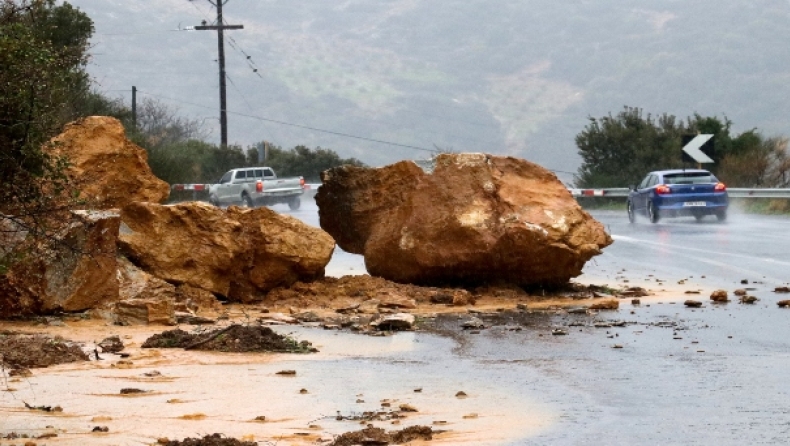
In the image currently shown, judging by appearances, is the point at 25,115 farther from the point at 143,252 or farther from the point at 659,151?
the point at 659,151

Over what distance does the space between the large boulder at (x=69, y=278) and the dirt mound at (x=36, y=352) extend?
225cm

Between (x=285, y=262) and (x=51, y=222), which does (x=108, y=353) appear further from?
(x=285, y=262)

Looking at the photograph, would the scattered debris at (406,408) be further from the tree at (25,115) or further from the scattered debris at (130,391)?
the tree at (25,115)

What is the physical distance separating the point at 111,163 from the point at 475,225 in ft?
14.4

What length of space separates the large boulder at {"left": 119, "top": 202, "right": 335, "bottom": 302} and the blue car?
22289mm

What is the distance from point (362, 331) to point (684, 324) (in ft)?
10.6

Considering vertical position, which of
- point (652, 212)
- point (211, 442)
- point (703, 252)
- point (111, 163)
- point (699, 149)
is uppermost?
point (111, 163)

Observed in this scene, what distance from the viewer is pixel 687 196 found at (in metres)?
39.4

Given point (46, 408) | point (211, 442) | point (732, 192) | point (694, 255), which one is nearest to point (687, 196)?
point (732, 192)

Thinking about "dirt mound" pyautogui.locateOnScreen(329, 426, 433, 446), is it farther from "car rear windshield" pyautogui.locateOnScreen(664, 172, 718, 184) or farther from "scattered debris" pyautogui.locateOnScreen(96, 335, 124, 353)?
"car rear windshield" pyautogui.locateOnScreen(664, 172, 718, 184)

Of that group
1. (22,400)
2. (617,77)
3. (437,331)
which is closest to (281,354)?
(437,331)

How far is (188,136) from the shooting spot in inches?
3856

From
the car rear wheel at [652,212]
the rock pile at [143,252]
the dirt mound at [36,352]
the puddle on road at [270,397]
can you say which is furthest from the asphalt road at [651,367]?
the car rear wheel at [652,212]

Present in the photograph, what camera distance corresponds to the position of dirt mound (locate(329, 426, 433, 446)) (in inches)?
339
